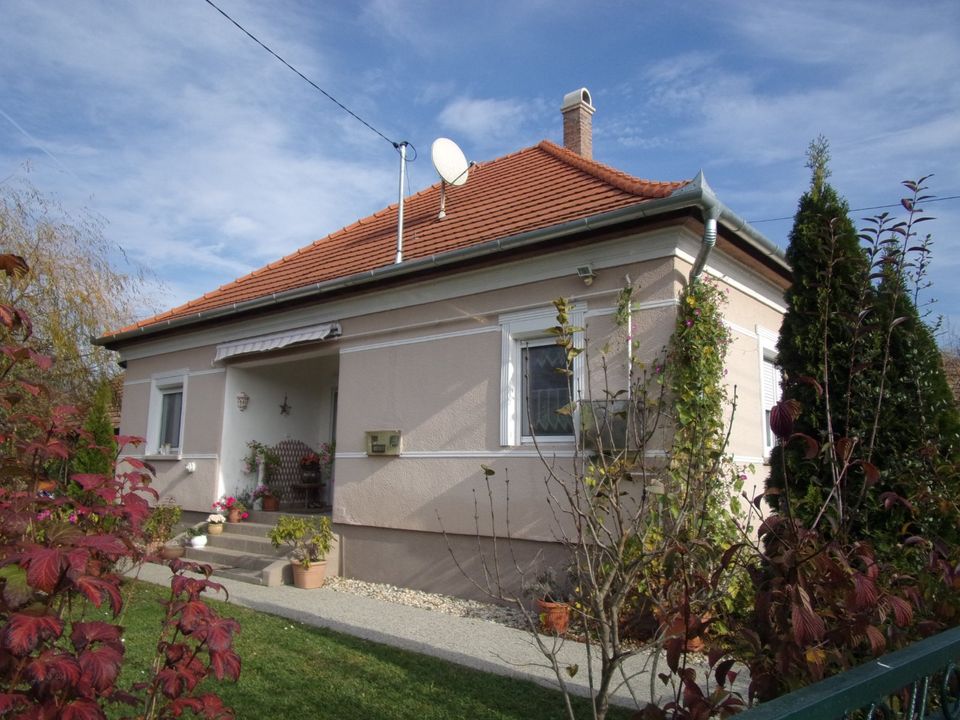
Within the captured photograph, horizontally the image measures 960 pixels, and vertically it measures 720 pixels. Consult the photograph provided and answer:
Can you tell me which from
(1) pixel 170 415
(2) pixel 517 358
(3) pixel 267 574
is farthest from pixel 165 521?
(2) pixel 517 358

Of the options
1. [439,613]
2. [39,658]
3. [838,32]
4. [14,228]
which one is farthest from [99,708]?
[14,228]

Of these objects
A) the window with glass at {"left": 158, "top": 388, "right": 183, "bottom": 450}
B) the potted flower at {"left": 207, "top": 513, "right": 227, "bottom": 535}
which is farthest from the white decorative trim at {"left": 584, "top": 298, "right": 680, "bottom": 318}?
the window with glass at {"left": 158, "top": 388, "right": 183, "bottom": 450}

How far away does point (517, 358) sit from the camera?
8.48 meters

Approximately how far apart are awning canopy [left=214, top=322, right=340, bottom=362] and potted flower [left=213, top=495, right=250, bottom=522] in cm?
233

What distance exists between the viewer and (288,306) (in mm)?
11086

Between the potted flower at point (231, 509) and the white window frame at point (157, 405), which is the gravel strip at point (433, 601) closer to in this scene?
the potted flower at point (231, 509)

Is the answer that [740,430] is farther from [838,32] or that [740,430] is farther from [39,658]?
[39,658]

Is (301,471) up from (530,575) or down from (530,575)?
up

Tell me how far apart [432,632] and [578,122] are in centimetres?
887

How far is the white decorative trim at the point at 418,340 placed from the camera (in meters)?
8.77

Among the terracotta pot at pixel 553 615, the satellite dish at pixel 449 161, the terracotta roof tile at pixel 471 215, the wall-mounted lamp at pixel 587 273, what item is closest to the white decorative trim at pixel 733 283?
the terracotta roof tile at pixel 471 215

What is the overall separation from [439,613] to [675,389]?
136 inches

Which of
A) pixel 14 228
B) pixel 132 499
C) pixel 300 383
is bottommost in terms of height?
pixel 132 499

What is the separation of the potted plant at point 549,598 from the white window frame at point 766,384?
330 cm
